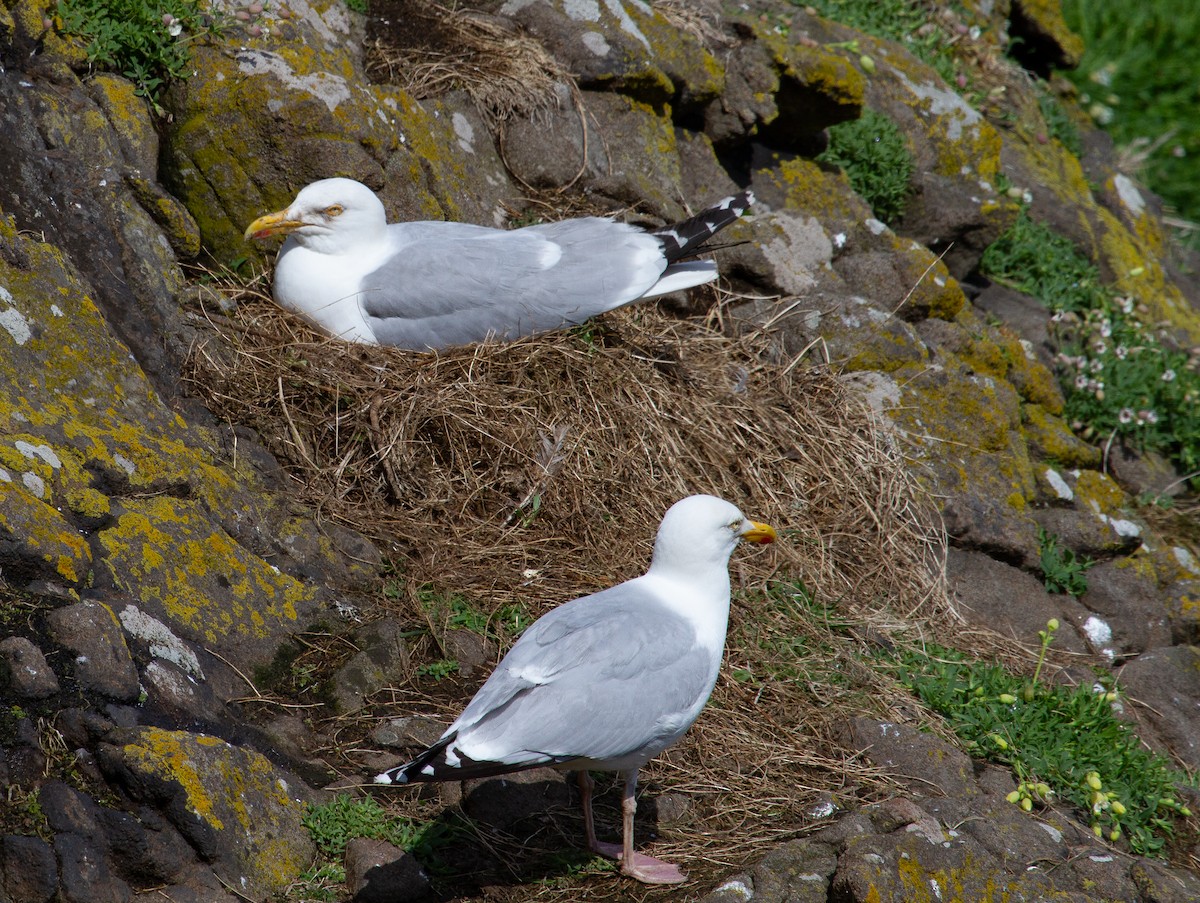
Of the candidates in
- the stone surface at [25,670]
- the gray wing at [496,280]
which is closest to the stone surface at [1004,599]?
the gray wing at [496,280]

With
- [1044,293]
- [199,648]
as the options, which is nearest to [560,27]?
[1044,293]

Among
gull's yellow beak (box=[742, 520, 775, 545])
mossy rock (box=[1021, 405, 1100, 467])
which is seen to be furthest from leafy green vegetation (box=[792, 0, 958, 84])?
gull's yellow beak (box=[742, 520, 775, 545])

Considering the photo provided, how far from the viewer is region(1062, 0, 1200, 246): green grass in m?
9.33

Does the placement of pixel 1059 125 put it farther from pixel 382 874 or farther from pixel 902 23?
pixel 382 874

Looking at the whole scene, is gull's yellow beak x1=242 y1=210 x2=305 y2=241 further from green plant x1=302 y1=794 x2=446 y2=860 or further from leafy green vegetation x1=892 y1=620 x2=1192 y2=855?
leafy green vegetation x1=892 y1=620 x2=1192 y2=855

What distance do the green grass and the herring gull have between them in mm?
6510

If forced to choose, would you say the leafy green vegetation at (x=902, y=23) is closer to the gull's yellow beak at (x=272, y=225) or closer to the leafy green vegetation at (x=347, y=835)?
the gull's yellow beak at (x=272, y=225)

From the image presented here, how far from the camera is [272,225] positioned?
4.24m

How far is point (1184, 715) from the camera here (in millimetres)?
4340

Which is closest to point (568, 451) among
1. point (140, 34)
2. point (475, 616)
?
point (475, 616)

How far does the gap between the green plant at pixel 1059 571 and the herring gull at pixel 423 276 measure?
6.60 feet

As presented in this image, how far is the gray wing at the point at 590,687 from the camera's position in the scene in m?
2.70

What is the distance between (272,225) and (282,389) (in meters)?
0.68

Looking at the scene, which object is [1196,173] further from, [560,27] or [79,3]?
[79,3]
